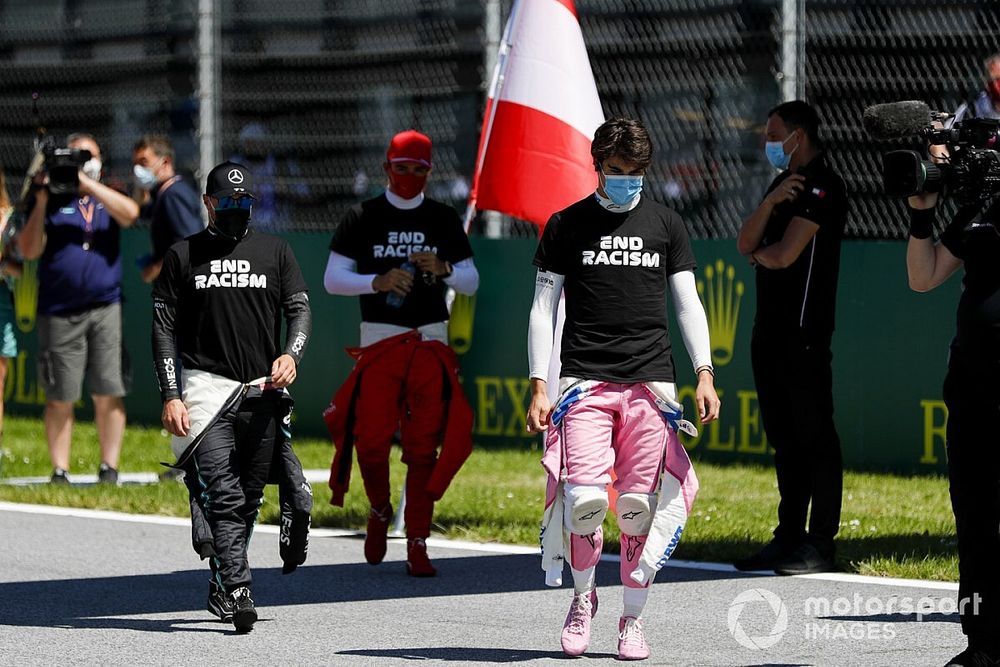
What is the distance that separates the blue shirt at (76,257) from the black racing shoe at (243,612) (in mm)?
4857

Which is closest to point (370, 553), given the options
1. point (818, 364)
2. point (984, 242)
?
point (818, 364)

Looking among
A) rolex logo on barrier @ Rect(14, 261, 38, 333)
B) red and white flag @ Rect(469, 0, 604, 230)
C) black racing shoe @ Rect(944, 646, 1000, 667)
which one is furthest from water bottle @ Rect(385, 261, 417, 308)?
rolex logo on barrier @ Rect(14, 261, 38, 333)

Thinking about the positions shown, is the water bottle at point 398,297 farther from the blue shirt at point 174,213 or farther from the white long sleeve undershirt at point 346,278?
the blue shirt at point 174,213

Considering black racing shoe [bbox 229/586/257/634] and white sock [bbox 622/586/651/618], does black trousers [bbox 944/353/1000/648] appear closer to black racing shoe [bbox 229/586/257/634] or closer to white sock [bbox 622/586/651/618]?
white sock [bbox 622/586/651/618]

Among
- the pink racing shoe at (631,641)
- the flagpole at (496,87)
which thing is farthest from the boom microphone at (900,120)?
the flagpole at (496,87)

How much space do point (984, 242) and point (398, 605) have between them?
2.97 meters

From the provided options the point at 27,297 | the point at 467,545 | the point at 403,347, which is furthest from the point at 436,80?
the point at 403,347

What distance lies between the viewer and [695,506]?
10.1 metres

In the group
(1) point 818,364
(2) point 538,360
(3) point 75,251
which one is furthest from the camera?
(3) point 75,251

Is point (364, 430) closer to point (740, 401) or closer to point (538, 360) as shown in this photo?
point (538, 360)

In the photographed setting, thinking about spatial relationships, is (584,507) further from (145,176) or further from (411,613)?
(145,176)

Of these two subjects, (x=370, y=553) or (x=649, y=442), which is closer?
(x=649, y=442)

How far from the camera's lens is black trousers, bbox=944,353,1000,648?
19.1 feet

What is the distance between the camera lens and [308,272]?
1372cm
